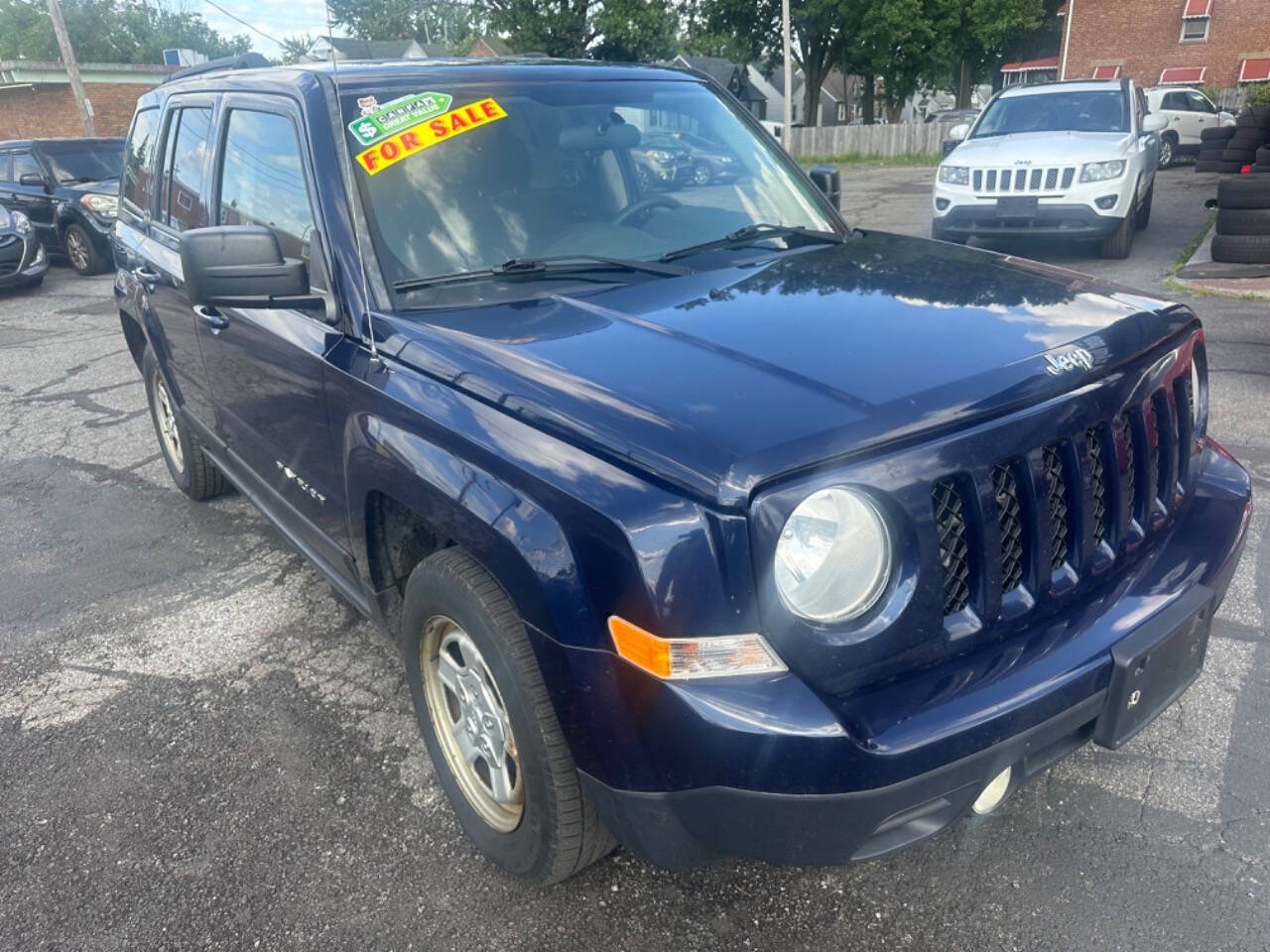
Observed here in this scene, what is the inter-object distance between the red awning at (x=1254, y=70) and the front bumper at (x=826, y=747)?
139 ft

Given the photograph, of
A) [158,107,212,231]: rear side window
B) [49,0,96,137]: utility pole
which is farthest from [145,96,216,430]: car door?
[49,0,96,137]: utility pole

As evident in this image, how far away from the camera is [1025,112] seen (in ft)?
34.4

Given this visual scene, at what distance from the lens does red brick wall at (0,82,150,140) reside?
30047 millimetres

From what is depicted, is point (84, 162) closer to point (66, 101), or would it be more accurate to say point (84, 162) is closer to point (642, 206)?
point (642, 206)

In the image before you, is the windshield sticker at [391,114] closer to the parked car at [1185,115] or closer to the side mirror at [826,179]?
the side mirror at [826,179]

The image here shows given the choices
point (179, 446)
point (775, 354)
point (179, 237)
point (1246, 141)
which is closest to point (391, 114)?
point (179, 237)

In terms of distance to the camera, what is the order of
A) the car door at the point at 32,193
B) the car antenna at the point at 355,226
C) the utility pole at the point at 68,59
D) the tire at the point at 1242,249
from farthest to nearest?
the utility pole at the point at 68,59 < the car door at the point at 32,193 < the tire at the point at 1242,249 < the car antenna at the point at 355,226

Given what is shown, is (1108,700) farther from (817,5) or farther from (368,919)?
(817,5)

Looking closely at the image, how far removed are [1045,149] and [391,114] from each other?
8.25 metres

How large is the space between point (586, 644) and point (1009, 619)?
86 cm

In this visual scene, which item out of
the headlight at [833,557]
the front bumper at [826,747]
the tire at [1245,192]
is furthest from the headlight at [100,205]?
the headlight at [833,557]

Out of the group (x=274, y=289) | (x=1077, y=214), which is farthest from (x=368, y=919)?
(x=1077, y=214)

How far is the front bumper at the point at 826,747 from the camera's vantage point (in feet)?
5.60

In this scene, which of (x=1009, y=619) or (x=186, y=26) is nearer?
(x=1009, y=619)
